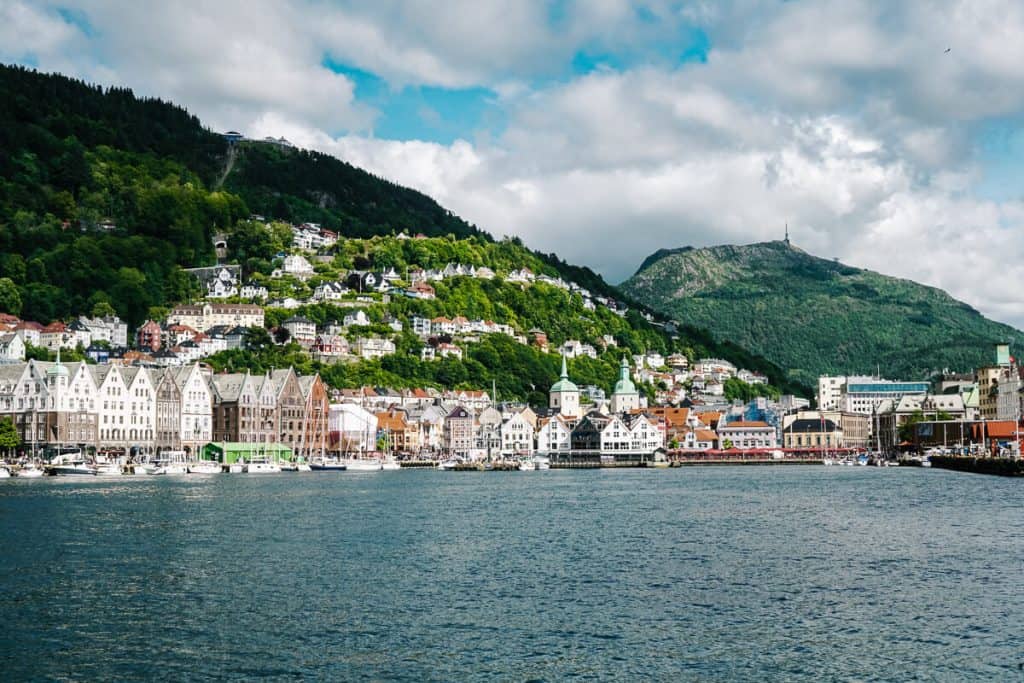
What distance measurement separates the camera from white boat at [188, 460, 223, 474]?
119 meters

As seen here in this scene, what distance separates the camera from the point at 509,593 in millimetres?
36031

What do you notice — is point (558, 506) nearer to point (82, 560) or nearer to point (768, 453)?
point (82, 560)

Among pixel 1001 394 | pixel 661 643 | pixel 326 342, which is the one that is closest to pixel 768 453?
pixel 1001 394

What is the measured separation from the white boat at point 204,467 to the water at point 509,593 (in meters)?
53.0

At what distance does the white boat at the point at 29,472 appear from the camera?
10381cm

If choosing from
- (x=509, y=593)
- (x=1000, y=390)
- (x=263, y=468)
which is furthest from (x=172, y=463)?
(x=1000, y=390)

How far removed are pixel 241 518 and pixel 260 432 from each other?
81.9m

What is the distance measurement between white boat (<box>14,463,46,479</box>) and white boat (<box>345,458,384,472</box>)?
35.1 metres

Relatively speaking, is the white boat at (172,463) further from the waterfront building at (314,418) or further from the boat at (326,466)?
the waterfront building at (314,418)

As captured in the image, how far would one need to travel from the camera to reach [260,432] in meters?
140

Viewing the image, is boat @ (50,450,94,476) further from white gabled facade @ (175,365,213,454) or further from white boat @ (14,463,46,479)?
white gabled facade @ (175,365,213,454)

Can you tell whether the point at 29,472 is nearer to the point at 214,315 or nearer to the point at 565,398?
the point at 214,315

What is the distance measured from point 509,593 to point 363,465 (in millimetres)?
101994

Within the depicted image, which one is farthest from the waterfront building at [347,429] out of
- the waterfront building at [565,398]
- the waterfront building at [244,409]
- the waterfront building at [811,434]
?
A: the waterfront building at [811,434]
